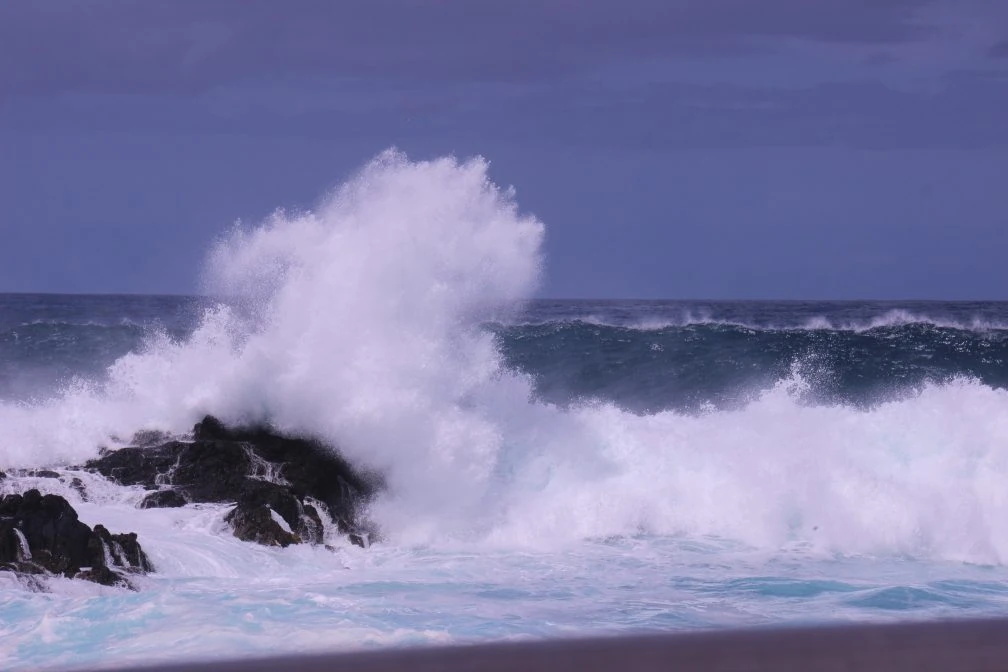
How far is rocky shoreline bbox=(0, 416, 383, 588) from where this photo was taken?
971 centimetres

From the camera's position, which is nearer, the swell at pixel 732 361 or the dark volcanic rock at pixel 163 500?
the dark volcanic rock at pixel 163 500

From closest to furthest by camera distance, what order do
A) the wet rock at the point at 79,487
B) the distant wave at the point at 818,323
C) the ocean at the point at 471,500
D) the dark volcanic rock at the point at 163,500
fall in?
1. the ocean at the point at 471,500
2. the dark volcanic rock at the point at 163,500
3. the wet rock at the point at 79,487
4. the distant wave at the point at 818,323

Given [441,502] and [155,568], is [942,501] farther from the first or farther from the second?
[155,568]

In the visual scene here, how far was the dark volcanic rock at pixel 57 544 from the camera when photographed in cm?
941

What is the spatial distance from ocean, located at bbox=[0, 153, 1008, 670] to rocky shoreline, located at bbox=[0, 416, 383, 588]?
0.19m

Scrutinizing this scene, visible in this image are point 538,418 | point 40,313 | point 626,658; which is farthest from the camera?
point 40,313

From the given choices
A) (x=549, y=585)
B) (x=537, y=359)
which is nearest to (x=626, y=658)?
(x=549, y=585)

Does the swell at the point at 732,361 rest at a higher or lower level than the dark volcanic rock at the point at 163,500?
higher

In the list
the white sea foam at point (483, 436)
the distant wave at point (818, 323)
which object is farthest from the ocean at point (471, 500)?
the distant wave at point (818, 323)

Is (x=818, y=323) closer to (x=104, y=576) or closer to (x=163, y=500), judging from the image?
(x=163, y=500)

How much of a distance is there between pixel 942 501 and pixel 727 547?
229cm

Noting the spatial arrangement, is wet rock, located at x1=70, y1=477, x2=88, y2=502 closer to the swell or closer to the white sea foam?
the white sea foam

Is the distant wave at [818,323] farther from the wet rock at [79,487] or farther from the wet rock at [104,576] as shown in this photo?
the wet rock at [104,576]

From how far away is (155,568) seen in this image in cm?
1009
